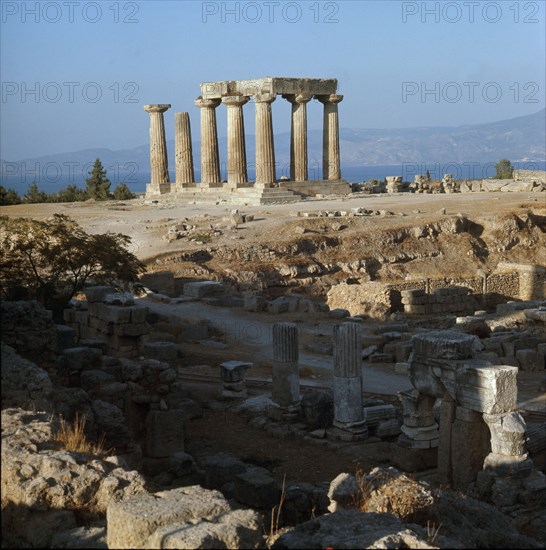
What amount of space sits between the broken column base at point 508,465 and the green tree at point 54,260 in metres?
11.5

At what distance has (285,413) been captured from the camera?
17.2 metres

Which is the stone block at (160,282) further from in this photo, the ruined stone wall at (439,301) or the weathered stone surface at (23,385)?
the weathered stone surface at (23,385)

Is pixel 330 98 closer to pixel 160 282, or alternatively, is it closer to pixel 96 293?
pixel 160 282

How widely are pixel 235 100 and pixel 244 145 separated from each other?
122 inches

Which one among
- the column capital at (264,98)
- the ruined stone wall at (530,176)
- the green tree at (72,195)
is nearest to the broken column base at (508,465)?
the column capital at (264,98)

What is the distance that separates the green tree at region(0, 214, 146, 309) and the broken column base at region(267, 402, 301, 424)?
6572mm

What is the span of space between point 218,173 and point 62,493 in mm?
42784

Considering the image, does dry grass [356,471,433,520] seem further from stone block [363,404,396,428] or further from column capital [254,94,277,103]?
column capital [254,94,277,103]

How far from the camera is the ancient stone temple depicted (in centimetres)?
4678

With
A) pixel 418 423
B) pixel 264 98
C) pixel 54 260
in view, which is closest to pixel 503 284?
pixel 54 260

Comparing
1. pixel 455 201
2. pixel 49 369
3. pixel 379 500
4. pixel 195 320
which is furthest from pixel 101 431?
pixel 455 201

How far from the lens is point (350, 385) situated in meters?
16.3

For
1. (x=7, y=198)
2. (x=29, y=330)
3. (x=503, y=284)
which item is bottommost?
(x=503, y=284)

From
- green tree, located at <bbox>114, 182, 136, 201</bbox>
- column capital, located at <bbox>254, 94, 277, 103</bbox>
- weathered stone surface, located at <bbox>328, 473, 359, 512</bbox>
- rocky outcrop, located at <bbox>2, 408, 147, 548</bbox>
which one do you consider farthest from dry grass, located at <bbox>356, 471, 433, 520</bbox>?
green tree, located at <bbox>114, 182, 136, 201</bbox>
